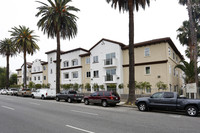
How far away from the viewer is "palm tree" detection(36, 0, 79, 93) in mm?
28328

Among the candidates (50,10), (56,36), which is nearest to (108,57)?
(56,36)

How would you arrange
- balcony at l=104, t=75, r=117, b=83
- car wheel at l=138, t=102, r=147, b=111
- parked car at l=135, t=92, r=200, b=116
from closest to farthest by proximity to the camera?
parked car at l=135, t=92, r=200, b=116 → car wheel at l=138, t=102, r=147, b=111 → balcony at l=104, t=75, r=117, b=83

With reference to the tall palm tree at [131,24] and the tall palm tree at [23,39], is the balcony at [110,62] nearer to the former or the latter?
the tall palm tree at [131,24]

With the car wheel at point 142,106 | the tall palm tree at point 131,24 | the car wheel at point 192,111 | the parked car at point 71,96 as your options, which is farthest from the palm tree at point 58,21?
the car wheel at point 192,111

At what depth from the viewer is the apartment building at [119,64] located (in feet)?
81.0

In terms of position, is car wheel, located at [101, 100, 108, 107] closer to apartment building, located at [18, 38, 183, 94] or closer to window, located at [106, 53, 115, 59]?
apartment building, located at [18, 38, 183, 94]

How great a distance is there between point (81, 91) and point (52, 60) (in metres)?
14.2

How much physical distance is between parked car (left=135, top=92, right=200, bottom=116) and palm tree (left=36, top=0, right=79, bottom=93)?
1820cm

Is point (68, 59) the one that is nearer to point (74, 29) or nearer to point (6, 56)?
point (74, 29)

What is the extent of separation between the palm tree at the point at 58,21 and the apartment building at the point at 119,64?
622 cm

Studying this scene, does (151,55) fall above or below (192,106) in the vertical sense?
above

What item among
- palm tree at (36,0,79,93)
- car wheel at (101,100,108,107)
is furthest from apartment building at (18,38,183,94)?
car wheel at (101,100,108,107)

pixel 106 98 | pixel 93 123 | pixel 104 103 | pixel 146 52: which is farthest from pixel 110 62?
pixel 93 123

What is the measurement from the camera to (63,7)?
28.8 metres
